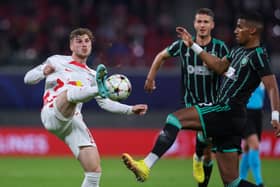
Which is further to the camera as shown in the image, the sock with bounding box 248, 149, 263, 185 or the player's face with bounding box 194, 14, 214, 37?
the sock with bounding box 248, 149, 263, 185

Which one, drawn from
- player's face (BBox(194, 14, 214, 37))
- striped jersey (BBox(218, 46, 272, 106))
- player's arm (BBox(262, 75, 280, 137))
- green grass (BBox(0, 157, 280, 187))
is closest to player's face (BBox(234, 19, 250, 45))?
striped jersey (BBox(218, 46, 272, 106))

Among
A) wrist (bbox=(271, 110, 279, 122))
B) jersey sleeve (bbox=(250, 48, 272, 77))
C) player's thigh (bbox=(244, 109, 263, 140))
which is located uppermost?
jersey sleeve (bbox=(250, 48, 272, 77))

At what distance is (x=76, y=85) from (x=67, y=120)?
18.6 inches

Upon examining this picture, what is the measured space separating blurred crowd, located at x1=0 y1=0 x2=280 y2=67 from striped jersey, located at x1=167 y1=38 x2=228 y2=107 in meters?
8.29

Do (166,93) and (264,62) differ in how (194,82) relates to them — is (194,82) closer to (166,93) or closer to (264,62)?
(264,62)

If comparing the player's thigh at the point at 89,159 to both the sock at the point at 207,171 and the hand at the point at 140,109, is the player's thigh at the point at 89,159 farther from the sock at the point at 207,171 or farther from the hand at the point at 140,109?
the sock at the point at 207,171

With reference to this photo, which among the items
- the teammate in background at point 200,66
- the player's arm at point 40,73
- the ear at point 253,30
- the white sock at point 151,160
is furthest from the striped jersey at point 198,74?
the white sock at point 151,160

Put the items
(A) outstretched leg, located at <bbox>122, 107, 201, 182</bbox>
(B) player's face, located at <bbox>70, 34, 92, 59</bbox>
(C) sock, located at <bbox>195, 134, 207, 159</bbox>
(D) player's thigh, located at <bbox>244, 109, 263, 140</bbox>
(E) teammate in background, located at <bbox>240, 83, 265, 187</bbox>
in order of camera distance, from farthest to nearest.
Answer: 1. (D) player's thigh, located at <bbox>244, 109, 263, 140</bbox>
2. (E) teammate in background, located at <bbox>240, 83, 265, 187</bbox>
3. (C) sock, located at <bbox>195, 134, 207, 159</bbox>
4. (B) player's face, located at <bbox>70, 34, 92, 59</bbox>
5. (A) outstretched leg, located at <bbox>122, 107, 201, 182</bbox>

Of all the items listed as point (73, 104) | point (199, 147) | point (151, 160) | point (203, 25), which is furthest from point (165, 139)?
point (203, 25)

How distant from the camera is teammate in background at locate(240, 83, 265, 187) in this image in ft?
38.5

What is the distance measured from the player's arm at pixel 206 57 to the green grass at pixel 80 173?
355 centimetres

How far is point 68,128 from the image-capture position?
8.71 metres

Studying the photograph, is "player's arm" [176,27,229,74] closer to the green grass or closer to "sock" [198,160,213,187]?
"sock" [198,160,213,187]

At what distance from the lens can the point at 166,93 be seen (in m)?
17.5
